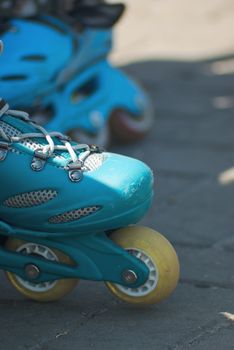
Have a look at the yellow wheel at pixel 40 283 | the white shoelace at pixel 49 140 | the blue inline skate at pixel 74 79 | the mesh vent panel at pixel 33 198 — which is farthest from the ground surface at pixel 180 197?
the white shoelace at pixel 49 140

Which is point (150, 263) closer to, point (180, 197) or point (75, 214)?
point (75, 214)

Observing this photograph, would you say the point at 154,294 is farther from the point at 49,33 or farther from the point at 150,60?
the point at 150,60

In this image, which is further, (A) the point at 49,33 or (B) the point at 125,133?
(B) the point at 125,133

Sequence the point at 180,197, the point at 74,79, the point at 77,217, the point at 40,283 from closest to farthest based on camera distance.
A: the point at 77,217 → the point at 40,283 → the point at 180,197 → the point at 74,79

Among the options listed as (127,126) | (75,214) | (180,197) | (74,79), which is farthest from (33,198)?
(127,126)

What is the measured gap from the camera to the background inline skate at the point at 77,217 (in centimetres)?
264

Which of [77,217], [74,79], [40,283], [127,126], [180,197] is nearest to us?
[77,217]

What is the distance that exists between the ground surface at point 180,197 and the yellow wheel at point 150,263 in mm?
57

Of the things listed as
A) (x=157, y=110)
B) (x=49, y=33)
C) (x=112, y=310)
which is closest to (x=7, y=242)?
(x=112, y=310)

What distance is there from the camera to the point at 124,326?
2.63 meters

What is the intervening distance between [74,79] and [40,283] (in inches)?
64.0

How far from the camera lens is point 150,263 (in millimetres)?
2676

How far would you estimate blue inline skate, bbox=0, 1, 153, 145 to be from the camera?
3859mm

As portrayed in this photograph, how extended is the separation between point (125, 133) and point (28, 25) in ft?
2.49
